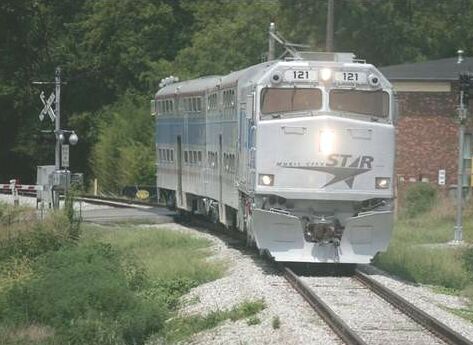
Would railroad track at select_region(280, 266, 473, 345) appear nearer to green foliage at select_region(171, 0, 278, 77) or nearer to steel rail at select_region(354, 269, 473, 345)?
steel rail at select_region(354, 269, 473, 345)

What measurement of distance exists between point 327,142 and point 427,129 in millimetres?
20056

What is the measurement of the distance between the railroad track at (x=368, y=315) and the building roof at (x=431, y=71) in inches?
788

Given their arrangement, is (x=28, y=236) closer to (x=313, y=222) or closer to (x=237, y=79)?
(x=237, y=79)

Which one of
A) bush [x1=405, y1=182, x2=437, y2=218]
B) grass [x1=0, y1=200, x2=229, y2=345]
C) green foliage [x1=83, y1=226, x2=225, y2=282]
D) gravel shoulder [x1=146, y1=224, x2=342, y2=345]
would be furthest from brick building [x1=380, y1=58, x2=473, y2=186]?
gravel shoulder [x1=146, y1=224, x2=342, y2=345]

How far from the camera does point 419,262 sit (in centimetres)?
2084

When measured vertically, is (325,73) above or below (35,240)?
above

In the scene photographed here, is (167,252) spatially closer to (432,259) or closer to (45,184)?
(432,259)

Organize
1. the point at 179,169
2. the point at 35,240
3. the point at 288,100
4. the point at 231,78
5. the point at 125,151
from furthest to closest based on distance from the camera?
the point at 125,151
the point at 179,169
the point at 35,240
the point at 231,78
the point at 288,100

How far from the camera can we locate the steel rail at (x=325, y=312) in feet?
40.0

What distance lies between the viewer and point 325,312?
1380cm

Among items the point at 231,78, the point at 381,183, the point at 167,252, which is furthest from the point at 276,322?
the point at 231,78

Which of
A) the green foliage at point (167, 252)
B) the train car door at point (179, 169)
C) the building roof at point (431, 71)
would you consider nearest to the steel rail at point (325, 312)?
the green foliage at point (167, 252)

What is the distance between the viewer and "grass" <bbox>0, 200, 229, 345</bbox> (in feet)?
49.8

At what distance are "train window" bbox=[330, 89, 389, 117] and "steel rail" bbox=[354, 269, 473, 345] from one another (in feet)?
9.13
